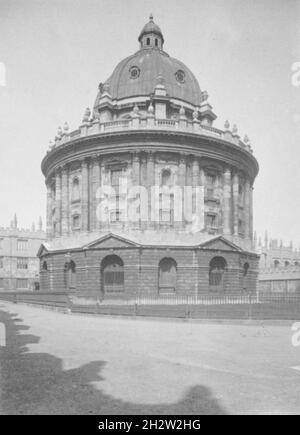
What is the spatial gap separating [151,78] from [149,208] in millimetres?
15298

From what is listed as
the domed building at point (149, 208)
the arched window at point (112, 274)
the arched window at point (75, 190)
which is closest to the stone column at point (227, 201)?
the domed building at point (149, 208)

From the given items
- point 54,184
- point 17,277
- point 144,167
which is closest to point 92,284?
point 144,167

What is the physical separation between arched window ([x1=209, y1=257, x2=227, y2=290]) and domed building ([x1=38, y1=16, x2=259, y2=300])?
9 cm

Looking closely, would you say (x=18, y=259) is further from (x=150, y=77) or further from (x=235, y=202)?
(x=235, y=202)

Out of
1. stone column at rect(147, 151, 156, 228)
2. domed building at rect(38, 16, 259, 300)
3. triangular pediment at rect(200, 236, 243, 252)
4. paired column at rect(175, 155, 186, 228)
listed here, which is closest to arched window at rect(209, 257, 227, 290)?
domed building at rect(38, 16, 259, 300)

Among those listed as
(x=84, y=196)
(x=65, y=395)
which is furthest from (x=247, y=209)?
(x=65, y=395)

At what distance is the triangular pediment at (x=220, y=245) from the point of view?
1304 inches

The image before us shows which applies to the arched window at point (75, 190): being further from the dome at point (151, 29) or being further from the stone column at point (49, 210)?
the dome at point (151, 29)

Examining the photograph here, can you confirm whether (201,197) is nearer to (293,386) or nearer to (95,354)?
(95,354)

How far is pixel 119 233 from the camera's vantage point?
109ft

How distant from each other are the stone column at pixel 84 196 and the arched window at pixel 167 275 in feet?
24.3

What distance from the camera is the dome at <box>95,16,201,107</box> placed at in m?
40.8

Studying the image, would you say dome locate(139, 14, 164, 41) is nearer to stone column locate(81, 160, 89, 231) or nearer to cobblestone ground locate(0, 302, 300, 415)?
stone column locate(81, 160, 89, 231)

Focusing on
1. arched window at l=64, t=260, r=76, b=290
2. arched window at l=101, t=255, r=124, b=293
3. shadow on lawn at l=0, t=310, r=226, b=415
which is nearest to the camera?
shadow on lawn at l=0, t=310, r=226, b=415
